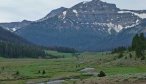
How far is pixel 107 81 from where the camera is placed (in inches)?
2694

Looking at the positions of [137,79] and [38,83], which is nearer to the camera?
[137,79]

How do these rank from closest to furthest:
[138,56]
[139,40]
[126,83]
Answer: [126,83], [138,56], [139,40]

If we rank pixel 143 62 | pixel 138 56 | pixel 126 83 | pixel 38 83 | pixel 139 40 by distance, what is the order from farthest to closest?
1. pixel 139 40
2. pixel 138 56
3. pixel 143 62
4. pixel 38 83
5. pixel 126 83

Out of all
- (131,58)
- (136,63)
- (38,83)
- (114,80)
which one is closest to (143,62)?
(136,63)

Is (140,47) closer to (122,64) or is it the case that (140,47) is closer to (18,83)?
(122,64)

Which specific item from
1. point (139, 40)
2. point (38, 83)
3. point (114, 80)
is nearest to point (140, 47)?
point (139, 40)

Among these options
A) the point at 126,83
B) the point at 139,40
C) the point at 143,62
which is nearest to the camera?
the point at 126,83

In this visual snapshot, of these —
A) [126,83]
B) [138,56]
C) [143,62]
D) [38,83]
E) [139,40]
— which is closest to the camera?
[126,83]

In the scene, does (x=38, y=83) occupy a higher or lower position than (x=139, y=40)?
lower

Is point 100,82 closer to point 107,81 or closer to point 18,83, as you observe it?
point 107,81

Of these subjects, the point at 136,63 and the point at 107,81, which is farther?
the point at 136,63

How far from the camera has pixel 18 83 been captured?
307ft

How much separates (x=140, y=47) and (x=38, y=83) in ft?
216

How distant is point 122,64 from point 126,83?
73458 millimetres
